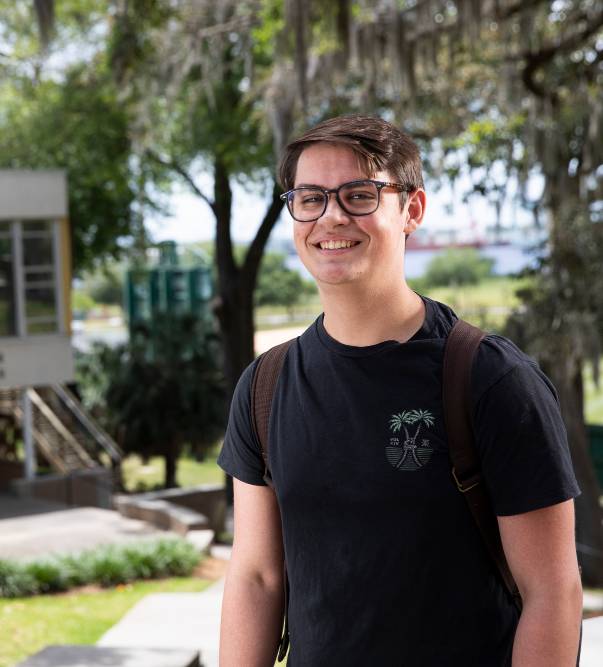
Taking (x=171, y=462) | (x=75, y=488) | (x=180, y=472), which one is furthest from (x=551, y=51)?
(x=180, y=472)

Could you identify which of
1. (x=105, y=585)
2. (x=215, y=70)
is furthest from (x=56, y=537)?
(x=215, y=70)

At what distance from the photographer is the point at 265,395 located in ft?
7.37

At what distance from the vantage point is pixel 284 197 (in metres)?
2.25

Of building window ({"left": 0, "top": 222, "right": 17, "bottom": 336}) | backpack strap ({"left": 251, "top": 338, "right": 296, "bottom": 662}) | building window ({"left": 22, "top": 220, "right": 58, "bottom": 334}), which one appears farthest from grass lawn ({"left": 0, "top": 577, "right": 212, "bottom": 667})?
building window ({"left": 22, "top": 220, "right": 58, "bottom": 334})

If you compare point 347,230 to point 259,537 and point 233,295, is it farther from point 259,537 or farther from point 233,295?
point 233,295

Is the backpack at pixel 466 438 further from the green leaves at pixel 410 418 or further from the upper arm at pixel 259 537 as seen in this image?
the upper arm at pixel 259 537

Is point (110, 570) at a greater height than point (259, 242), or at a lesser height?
lesser

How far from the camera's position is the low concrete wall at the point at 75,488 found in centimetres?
2248

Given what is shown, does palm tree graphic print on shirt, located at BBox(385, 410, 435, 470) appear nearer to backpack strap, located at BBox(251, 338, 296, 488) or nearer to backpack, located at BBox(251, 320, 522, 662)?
backpack, located at BBox(251, 320, 522, 662)

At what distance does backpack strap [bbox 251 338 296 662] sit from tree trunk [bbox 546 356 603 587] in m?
12.2

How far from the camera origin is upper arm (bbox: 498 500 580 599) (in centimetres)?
197

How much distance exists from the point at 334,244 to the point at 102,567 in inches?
420

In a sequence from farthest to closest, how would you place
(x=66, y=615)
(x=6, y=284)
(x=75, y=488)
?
(x=6, y=284)
(x=75, y=488)
(x=66, y=615)

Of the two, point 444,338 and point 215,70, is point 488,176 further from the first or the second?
point 444,338
